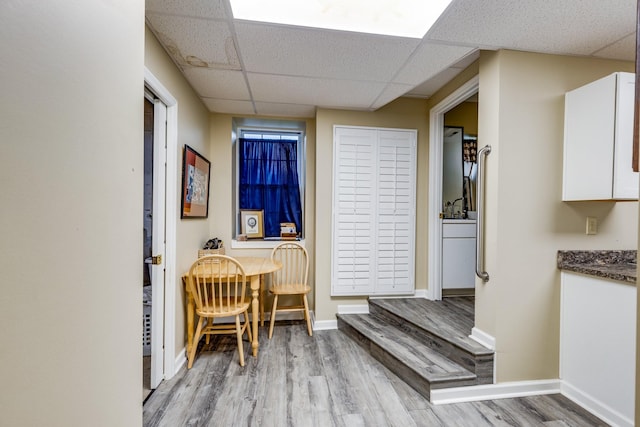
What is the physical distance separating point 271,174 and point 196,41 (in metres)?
1.82

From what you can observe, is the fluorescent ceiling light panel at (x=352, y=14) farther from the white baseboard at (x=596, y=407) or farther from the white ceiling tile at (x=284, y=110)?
the white baseboard at (x=596, y=407)

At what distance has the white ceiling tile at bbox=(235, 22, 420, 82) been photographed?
1673 mm

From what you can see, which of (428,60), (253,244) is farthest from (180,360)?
(428,60)

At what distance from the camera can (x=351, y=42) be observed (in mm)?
1756

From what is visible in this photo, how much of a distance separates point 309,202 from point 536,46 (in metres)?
2.45

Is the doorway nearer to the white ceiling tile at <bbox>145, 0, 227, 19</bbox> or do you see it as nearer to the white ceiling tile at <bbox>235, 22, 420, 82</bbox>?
the white ceiling tile at <bbox>145, 0, 227, 19</bbox>

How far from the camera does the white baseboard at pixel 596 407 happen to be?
1.59 metres

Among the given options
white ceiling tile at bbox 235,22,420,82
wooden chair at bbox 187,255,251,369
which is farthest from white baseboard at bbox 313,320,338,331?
white ceiling tile at bbox 235,22,420,82

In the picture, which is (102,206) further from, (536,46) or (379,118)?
(379,118)

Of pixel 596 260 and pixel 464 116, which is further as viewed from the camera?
pixel 464 116

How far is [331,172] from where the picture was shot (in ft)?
9.61

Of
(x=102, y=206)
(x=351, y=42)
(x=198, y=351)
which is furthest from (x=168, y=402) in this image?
(x=351, y=42)

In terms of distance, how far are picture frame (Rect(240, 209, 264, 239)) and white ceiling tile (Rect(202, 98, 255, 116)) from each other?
117cm

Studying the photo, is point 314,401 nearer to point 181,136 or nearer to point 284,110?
point 181,136
